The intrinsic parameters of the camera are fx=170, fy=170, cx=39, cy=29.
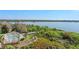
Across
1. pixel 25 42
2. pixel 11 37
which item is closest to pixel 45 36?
pixel 25 42

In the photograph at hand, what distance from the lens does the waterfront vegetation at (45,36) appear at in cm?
155

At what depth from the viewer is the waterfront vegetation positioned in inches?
61.0

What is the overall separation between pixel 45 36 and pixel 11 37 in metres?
0.31

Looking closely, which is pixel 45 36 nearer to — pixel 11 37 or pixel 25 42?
pixel 25 42

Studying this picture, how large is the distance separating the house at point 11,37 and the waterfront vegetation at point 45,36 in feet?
0.09

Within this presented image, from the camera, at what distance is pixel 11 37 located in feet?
5.12

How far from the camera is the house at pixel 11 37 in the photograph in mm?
1558

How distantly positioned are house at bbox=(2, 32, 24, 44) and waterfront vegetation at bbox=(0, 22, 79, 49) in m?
0.03

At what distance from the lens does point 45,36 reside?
1562 mm

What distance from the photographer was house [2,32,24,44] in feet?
5.11
